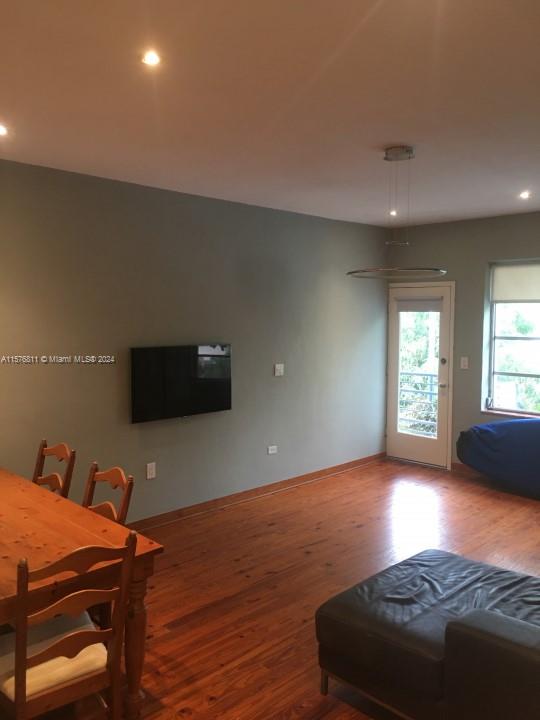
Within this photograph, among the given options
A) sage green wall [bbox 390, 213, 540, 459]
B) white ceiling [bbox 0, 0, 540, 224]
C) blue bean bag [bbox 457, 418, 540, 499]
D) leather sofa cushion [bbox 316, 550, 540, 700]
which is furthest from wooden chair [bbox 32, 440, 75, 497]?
sage green wall [bbox 390, 213, 540, 459]

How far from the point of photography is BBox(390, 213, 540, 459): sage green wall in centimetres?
591

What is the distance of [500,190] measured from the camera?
4652mm

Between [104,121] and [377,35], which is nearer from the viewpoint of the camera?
[377,35]

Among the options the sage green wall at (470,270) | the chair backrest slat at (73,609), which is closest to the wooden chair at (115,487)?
the chair backrest slat at (73,609)

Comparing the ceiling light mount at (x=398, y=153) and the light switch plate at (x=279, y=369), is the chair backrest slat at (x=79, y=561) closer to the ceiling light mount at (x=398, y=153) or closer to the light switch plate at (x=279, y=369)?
the ceiling light mount at (x=398, y=153)

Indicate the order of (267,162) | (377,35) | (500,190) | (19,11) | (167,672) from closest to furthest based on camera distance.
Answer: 1. (19,11)
2. (377,35)
3. (167,672)
4. (267,162)
5. (500,190)

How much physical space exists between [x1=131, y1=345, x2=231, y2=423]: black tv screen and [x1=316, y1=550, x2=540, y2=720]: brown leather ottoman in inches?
90.1

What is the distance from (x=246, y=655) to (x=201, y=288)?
2886mm

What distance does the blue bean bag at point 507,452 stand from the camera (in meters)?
5.48

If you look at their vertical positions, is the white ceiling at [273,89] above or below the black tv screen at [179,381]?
above

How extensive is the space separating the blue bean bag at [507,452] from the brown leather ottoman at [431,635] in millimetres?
2814

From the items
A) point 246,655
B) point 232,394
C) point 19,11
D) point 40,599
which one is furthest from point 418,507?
point 19,11

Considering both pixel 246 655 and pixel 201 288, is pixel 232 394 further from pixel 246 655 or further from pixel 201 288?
pixel 246 655

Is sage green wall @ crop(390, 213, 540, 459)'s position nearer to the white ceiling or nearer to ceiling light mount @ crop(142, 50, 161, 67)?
the white ceiling
